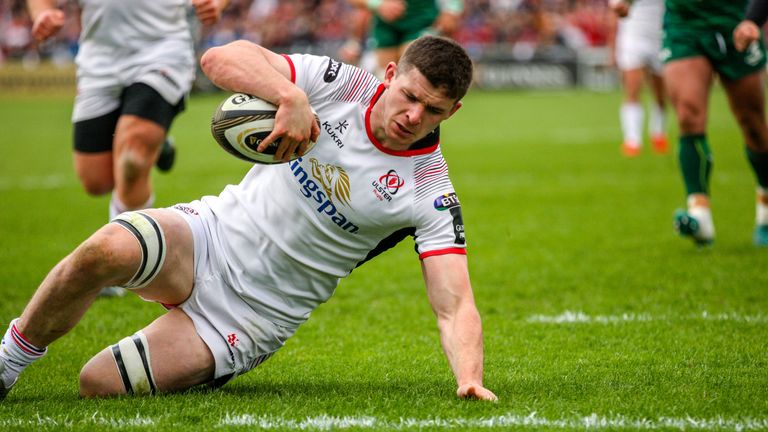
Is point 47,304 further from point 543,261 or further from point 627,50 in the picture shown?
point 627,50

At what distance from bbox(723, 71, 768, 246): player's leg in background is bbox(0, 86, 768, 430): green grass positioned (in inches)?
12.7

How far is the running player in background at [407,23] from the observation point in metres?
12.1

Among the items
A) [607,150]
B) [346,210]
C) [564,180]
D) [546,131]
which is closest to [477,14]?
[546,131]

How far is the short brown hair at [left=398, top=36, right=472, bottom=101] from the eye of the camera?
3.96 meters

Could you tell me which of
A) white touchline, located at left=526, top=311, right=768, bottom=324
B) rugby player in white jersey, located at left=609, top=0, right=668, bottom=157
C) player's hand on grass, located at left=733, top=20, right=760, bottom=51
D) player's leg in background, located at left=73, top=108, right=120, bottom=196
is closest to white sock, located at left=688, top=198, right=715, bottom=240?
Result: player's hand on grass, located at left=733, top=20, right=760, bottom=51

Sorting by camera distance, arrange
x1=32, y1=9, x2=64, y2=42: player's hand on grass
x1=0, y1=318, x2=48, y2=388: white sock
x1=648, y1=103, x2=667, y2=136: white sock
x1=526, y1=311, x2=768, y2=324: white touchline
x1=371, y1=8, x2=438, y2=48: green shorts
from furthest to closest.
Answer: x1=648, y1=103, x2=667, y2=136: white sock, x1=371, y1=8, x2=438, y2=48: green shorts, x1=32, y1=9, x2=64, y2=42: player's hand on grass, x1=526, y1=311, x2=768, y2=324: white touchline, x1=0, y1=318, x2=48, y2=388: white sock

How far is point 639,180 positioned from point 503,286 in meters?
5.91

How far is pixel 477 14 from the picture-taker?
3744 cm

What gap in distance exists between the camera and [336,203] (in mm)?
4234

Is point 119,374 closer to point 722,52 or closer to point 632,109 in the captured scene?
point 722,52

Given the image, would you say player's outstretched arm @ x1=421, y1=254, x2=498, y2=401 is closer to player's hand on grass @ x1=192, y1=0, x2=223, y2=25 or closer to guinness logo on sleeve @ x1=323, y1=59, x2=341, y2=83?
guinness logo on sleeve @ x1=323, y1=59, x2=341, y2=83

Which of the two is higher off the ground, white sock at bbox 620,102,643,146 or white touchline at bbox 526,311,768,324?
white touchline at bbox 526,311,768,324

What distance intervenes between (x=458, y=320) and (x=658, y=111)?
1189 cm

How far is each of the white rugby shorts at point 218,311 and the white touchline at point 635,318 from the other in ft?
6.95
